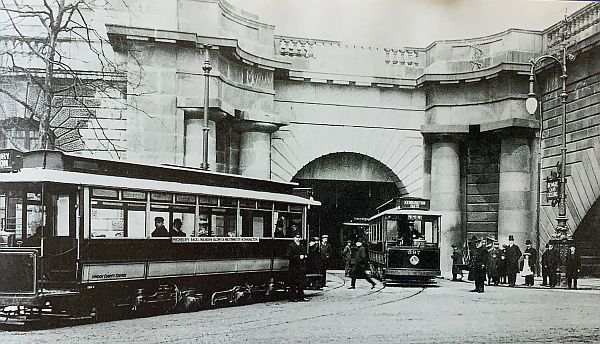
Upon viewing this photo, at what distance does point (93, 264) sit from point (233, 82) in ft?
23.6

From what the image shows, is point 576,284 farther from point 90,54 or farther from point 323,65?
point 90,54

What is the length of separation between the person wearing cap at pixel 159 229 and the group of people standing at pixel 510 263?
6.54 m

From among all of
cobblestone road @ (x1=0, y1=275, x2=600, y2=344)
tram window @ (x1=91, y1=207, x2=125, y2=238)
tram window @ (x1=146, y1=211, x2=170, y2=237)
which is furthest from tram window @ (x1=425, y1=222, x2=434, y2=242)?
tram window @ (x1=91, y1=207, x2=125, y2=238)

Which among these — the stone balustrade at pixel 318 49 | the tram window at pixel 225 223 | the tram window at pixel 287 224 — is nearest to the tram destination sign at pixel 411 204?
the stone balustrade at pixel 318 49

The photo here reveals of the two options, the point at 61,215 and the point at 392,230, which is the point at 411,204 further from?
the point at 61,215

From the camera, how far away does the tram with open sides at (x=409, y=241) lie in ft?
50.5

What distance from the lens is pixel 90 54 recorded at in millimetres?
11430

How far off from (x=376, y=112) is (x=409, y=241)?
319 cm

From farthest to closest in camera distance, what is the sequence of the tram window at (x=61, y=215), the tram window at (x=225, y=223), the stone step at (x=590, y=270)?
the stone step at (x=590, y=270), the tram window at (x=225, y=223), the tram window at (x=61, y=215)

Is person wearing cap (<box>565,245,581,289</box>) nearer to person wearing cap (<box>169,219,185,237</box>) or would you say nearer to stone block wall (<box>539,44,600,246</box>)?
stone block wall (<box>539,44,600,246</box>)

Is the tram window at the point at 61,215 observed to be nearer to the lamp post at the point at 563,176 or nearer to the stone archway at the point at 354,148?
the stone archway at the point at 354,148

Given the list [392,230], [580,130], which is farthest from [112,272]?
[580,130]

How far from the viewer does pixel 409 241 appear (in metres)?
15.7

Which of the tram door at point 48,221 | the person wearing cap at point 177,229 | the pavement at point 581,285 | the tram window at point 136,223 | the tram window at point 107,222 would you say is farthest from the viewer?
the pavement at point 581,285
